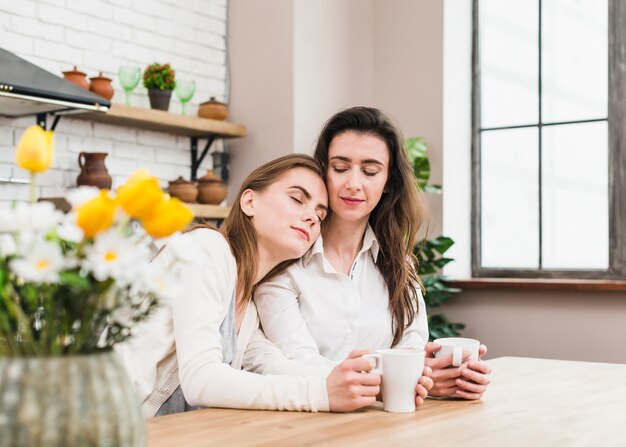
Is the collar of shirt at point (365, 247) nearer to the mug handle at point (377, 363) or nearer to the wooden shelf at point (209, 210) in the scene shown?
the mug handle at point (377, 363)

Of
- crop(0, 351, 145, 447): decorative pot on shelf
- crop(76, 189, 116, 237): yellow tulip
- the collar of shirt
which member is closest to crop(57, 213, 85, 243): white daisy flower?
crop(76, 189, 116, 237): yellow tulip

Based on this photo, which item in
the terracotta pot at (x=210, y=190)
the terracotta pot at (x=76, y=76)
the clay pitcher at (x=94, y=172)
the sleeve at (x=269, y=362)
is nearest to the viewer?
the sleeve at (x=269, y=362)

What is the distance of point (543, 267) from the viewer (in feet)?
14.5

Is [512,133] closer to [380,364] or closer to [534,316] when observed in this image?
[534,316]

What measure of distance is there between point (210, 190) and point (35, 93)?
3.94 ft

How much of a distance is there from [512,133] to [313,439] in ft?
12.0

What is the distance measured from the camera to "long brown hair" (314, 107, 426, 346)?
6.98 feet

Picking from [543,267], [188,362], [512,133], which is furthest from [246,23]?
[188,362]

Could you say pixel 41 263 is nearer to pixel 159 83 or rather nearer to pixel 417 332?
pixel 417 332

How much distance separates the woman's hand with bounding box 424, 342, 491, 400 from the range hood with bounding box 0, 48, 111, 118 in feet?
6.95

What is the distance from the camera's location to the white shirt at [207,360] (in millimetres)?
1432

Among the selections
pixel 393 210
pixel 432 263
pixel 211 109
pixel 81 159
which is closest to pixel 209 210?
pixel 211 109

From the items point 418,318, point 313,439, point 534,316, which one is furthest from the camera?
point 534,316

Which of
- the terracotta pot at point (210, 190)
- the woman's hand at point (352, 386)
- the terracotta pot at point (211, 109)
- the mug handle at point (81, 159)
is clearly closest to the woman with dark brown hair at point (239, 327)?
the woman's hand at point (352, 386)
